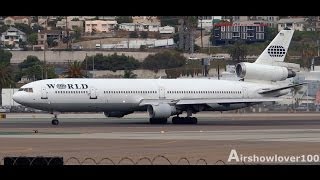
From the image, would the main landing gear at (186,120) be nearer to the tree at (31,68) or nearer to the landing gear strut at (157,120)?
the landing gear strut at (157,120)

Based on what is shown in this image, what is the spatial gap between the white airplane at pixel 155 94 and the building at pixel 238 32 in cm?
6376

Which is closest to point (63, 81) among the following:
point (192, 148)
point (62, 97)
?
point (62, 97)

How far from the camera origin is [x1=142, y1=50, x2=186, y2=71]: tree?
102938 millimetres

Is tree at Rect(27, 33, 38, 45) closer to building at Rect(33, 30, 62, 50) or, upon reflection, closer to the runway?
building at Rect(33, 30, 62, 50)

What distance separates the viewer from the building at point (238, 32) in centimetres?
13025

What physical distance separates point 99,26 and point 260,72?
8231 cm

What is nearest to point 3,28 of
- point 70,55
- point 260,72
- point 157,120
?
point 70,55

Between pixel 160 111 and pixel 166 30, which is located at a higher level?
pixel 166 30

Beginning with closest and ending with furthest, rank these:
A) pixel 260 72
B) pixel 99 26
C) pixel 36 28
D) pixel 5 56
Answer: pixel 260 72 → pixel 5 56 → pixel 99 26 → pixel 36 28

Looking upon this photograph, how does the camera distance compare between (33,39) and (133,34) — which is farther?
(133,34)

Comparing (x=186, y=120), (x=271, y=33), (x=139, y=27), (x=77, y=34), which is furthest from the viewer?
(x=139, y=27)

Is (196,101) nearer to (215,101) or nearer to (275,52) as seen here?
(215,101)

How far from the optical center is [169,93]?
201ft

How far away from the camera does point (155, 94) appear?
60.8m
